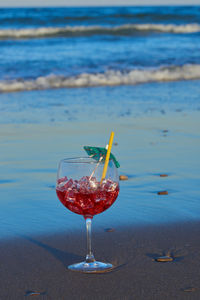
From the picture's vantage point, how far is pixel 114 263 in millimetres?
2660

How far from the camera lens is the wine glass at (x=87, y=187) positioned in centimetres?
247

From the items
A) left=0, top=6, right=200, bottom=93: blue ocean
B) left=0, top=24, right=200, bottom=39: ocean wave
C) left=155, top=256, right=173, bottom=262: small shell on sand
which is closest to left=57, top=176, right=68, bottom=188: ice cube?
left=155, top=256, right=173, bottom=262: small shell on sand

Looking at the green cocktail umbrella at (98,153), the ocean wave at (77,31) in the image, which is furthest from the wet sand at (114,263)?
the ocean wave at (77,31)

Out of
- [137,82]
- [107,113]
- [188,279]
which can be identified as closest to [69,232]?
[188,279]

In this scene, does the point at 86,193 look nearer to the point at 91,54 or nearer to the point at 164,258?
the point at 164,258

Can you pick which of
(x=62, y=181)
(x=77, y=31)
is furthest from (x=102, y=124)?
(x=77, y=31)

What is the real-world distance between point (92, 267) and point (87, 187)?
1.20ft

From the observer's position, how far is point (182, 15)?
29906 millimetres

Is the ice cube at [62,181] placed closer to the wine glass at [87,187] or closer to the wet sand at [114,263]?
the wine glass at [87,187]

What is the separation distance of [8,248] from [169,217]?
99cm

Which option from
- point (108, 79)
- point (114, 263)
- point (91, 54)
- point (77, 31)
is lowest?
point (114, 263)

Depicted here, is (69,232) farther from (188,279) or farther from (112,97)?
(112,97)

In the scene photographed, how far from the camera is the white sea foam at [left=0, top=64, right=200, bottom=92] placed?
1009 centimetres

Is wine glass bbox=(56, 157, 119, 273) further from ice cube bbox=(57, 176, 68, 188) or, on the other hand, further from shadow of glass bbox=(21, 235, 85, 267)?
shadow of glass bbox=(21, 235, 85, 267)
